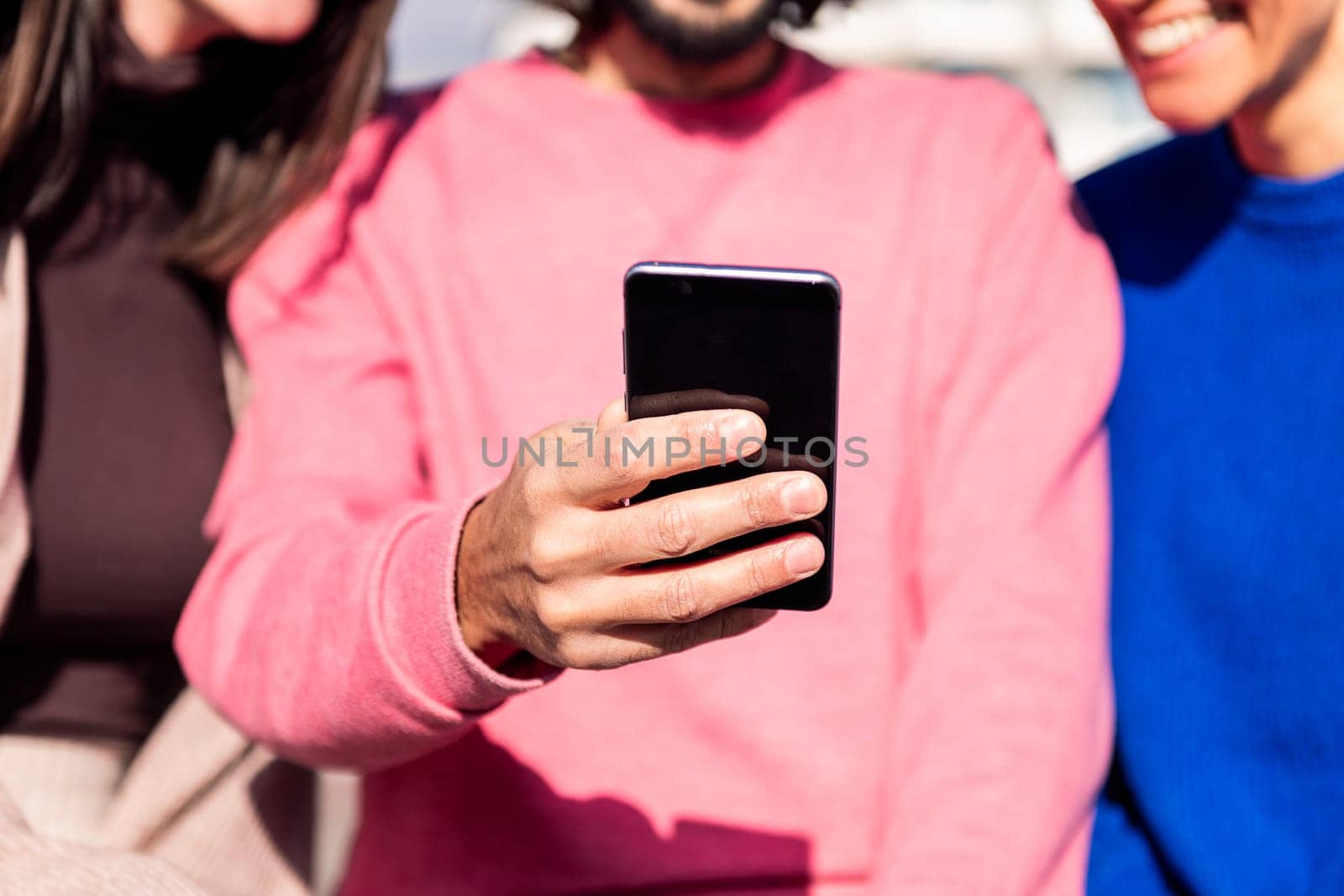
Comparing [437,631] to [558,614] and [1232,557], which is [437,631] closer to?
[558,614]

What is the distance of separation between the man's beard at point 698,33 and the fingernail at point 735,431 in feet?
2.38

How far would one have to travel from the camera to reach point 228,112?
1.80 metres

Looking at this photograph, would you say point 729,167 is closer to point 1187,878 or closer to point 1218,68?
point 1218,68

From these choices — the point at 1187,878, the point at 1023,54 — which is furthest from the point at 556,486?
the point at 1023,54

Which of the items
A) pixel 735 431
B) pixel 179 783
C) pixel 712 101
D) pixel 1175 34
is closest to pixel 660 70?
pixel 712 101

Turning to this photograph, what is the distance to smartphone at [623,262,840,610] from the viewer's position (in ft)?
3.41

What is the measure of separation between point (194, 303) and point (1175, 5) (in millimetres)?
1227

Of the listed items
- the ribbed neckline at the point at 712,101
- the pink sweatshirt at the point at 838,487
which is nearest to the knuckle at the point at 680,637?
the pink sweatshirt at the point at 838,487

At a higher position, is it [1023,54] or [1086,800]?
[1086,800]

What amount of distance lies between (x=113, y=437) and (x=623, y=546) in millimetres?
960

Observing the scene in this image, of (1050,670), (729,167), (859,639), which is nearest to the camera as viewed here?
(1050,670)

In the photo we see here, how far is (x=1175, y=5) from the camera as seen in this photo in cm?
140

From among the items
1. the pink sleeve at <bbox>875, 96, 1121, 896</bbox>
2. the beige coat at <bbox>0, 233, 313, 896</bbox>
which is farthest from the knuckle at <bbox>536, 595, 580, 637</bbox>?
the beige coat at <bbox>0, 233, 313, 896</bbox>

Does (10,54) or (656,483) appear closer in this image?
(656,483)
